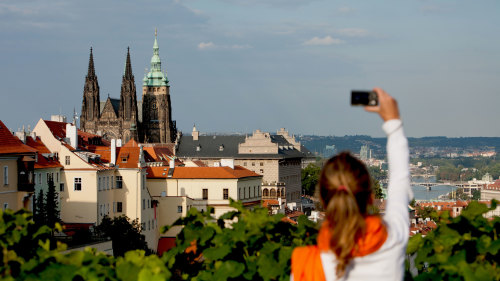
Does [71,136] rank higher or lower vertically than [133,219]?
higher

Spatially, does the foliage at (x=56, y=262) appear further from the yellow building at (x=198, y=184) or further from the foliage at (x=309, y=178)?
the foliage at (x=309, y=178)

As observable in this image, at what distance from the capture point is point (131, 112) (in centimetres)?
18638

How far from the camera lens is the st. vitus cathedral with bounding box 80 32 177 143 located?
607 feet

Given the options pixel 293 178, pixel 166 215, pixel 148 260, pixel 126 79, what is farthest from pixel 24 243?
pixel 126 79

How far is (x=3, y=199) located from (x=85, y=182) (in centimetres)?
1860

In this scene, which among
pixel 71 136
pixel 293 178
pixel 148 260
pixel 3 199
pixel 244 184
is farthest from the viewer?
pixel 293 178

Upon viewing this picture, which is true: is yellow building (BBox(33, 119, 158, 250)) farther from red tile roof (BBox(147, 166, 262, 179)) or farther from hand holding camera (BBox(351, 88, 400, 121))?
hand holding camera (BBox(351, 88, 400, 121))

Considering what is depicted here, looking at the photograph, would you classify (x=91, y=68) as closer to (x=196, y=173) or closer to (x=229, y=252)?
(x=196, y=173)

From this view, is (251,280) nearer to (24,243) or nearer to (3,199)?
(24,243)

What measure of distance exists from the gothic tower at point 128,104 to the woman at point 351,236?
181602 mm

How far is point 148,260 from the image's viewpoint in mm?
6035

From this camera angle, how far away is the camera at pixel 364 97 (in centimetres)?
480

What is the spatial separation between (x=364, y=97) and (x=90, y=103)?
183m

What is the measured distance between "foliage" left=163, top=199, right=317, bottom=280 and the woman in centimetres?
179
